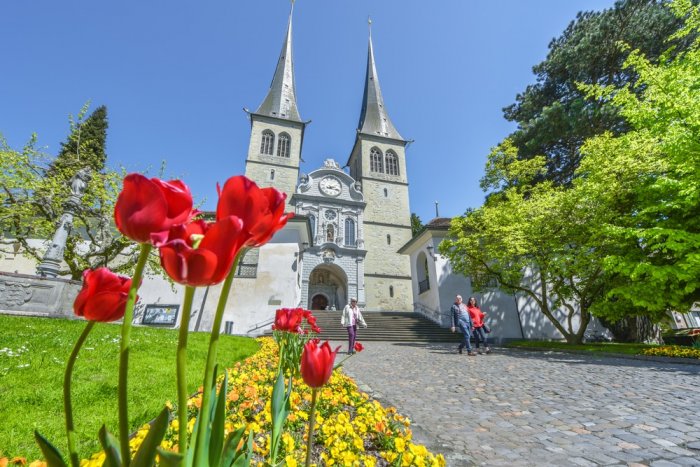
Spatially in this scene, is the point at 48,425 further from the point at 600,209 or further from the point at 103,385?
the point at 600,209

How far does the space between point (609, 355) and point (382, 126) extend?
118ft

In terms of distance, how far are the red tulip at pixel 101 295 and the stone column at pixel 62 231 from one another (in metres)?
12.9

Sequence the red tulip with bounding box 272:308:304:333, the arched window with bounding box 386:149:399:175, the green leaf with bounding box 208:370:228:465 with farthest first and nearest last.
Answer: the arched window with bounding box 386:149:399:175
the red tulip with bounding box 272:308:304:333
the green leaf with bounding box 208:370:228:465

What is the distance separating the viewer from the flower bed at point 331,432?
223cm

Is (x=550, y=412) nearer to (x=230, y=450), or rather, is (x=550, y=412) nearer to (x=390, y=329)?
(x=230, y=450)

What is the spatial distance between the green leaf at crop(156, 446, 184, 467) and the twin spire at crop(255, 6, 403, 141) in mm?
39180

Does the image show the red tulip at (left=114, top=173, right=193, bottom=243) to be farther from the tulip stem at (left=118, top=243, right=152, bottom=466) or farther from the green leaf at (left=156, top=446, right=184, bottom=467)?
the green leaf at (left=156, top=446, right=184, bottom=467)

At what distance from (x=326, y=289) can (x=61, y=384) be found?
87.9ft

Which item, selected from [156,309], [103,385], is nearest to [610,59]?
[103,385]

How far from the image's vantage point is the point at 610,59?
17.2 meters

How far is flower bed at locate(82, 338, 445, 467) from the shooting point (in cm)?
223

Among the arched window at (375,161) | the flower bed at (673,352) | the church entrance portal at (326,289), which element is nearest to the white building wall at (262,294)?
the church entrance portal at (326,289)

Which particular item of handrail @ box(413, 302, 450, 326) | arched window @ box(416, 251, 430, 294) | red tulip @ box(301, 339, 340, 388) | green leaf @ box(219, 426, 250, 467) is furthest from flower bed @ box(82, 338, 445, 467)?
arched window @ box(416, 251, 430, 294)

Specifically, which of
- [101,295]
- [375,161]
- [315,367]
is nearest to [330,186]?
[375,161]
